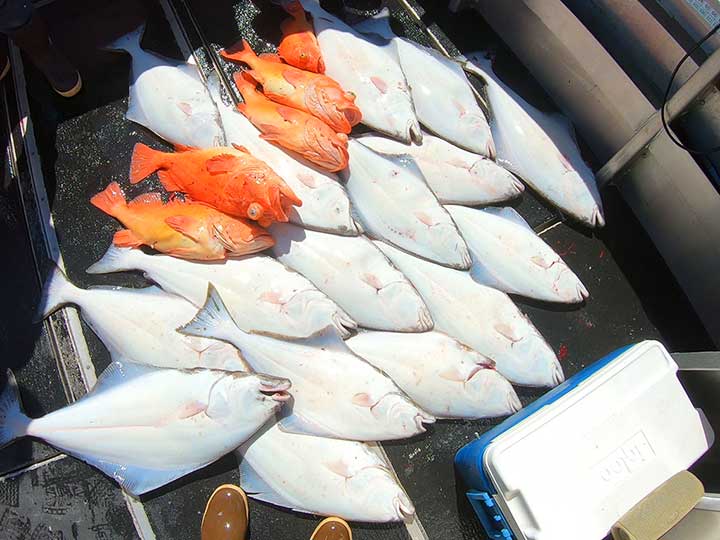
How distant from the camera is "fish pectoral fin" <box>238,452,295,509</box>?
2547 millimetres

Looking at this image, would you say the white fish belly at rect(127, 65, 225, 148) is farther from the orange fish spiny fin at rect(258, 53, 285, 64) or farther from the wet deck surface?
the orange fish spiny fin at rect(258, 53, 285, 64)

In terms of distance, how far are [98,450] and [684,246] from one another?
2926 mm

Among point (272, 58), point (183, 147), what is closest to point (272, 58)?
point (272, 58)

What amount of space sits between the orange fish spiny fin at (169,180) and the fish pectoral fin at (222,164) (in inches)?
11.5

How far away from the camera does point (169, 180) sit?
2779 millimetres

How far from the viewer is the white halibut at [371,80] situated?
2863 mm

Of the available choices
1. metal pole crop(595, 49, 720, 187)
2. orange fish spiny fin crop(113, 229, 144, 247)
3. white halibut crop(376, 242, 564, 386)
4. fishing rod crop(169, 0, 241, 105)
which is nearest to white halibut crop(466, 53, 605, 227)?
metal pole crop(595, 49, 720, 187)

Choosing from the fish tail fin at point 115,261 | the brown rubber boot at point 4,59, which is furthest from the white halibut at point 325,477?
the brown rubber boot at point 4,59

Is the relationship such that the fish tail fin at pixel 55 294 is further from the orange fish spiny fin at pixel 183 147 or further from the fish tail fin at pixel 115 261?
the orange fish spiny fin at pixel 183 147

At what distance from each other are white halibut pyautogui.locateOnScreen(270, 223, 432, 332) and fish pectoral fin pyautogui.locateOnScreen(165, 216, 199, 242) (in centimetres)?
37

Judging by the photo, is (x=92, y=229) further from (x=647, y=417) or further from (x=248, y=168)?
(x=647, y=417)

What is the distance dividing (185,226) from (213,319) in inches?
17.4

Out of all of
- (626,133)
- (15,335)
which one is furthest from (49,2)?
(626,133)

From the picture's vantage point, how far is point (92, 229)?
2.86 metres
